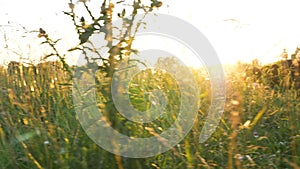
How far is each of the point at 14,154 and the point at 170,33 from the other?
128cm

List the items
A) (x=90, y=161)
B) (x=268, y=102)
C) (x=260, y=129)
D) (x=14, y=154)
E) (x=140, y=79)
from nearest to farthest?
(x=90, y=161), (x=14, y=154), (x=260, y=129), (x=268, y=102), (x=140, y=79)

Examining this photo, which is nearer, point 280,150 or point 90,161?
point 90,161

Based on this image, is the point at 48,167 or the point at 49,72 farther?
the point at 49,72

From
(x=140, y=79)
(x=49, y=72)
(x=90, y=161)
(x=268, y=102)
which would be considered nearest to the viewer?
(x=90, y=161)

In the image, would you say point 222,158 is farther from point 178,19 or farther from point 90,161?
point 178,19

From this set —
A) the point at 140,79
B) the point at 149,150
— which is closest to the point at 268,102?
the point at 140,79

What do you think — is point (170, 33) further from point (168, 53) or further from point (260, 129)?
point (260, 129)

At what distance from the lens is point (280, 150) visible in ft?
7.06

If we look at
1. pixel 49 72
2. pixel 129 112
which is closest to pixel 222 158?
pixel 129 112

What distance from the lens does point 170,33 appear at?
2.83 m

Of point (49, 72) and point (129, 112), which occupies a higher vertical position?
point (49, 72)

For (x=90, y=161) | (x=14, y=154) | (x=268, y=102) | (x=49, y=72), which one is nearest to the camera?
(x=90, y=161)

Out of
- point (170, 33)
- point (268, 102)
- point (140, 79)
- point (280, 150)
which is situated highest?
point (170, 33)

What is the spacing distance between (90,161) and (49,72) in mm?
1728
